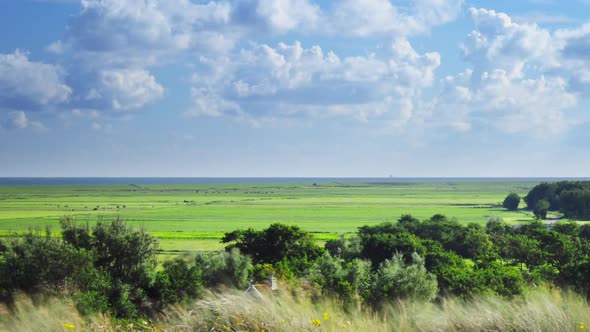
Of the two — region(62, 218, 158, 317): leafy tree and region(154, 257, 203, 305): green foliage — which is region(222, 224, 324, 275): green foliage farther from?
region(62, 218, 158, 317): leafy tree

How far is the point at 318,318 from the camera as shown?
318 inches

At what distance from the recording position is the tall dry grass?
309 inches

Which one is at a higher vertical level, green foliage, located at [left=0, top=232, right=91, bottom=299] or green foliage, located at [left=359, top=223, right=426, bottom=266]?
green foliage, located at [left=0, top=232, right=91, bottom=299]

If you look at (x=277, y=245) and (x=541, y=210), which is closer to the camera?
(x=277, y=245)

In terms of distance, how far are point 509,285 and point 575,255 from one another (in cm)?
2177

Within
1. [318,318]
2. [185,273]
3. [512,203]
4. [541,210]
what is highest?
[318,318]

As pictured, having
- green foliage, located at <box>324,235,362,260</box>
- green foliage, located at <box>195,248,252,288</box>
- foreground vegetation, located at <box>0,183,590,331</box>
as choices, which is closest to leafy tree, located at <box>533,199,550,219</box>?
foreground vegetation, located at <box>0,183,590,331</box>

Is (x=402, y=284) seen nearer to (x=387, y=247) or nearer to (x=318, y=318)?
(x=387, y=247)

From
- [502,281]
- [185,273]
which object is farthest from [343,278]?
[502,281]

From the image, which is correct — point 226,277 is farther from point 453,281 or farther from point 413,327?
point 413,327

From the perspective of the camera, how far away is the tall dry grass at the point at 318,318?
25.7ft

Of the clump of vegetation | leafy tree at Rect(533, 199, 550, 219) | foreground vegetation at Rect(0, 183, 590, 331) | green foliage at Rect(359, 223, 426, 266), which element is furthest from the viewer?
the clump of vegetation

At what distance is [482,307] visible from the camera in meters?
8.60

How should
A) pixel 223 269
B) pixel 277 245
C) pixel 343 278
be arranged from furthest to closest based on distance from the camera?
pixel 277 245 < pixel 223 269 < pixel 343 278
